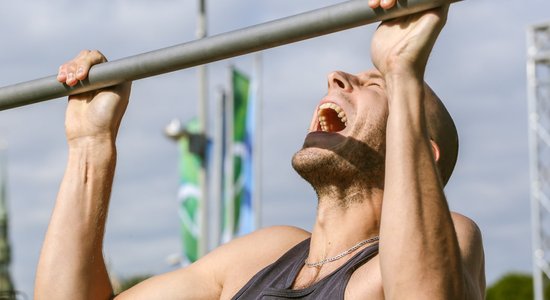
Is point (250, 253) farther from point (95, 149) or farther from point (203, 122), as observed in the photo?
point (203, 122)

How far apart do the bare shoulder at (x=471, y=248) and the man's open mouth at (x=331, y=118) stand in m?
0.49

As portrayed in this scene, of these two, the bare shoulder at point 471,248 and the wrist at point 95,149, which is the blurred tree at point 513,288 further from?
the bare shoulder at point 471,248

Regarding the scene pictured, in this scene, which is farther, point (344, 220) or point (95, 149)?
point (95, 149)

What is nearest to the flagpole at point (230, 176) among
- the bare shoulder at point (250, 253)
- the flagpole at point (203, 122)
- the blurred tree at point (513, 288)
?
the flagpole at point (203, 122)

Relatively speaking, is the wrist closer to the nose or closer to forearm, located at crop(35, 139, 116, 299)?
forearm, located at crop(35, 139, 116, 299)

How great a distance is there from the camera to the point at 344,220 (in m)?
3.31

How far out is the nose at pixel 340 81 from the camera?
3.42 meters

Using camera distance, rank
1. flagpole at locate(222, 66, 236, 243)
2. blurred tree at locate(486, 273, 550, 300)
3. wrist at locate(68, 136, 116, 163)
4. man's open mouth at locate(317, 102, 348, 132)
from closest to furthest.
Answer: man's open mouth at locate(317, 102, 348, 132) → wrist at locate(68, 136, 116, 163) → flagpole at locate(222, 66, 236, 243) → blurred tree at locate(486, 273, 550, 300)

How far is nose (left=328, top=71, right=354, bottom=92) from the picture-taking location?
11.2 ft

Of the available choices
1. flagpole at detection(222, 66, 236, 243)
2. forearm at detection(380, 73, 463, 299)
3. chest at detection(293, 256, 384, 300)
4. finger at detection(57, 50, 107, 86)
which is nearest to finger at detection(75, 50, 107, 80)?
finger at detection(57, 50, 107, 86)

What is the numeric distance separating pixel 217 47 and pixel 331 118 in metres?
0.57

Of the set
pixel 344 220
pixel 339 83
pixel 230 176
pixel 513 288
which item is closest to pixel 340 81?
pixel 339 83

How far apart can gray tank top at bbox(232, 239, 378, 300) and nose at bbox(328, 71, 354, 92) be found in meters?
0.47

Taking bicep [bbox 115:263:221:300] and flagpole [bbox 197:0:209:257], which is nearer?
bicep [bbox 115:263:221:300]
